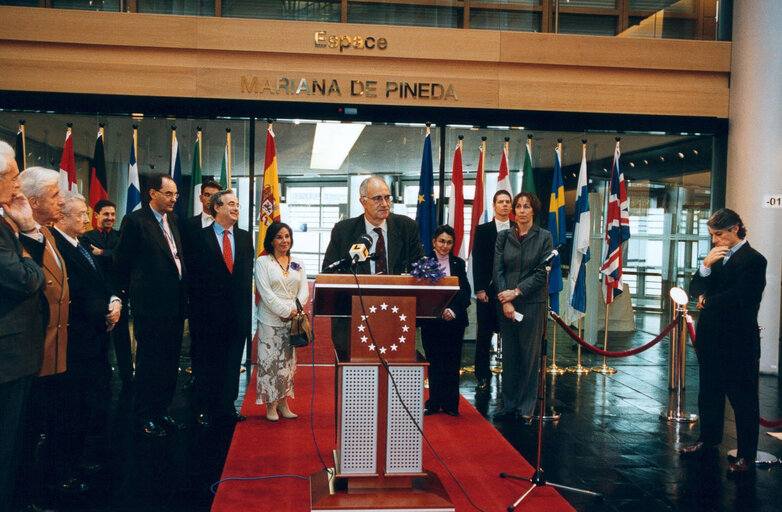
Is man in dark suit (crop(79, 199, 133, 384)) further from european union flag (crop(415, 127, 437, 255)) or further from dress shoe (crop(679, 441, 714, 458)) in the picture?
dress shoe (crop(679, 441, 714, 458))

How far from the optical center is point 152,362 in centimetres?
508

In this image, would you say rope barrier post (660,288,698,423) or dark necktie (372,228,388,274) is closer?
dark necktie (372,228,388,274)

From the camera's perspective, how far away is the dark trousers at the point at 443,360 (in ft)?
18.9

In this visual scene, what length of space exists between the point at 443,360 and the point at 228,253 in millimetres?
2189

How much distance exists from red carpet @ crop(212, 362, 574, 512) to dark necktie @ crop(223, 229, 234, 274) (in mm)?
1398

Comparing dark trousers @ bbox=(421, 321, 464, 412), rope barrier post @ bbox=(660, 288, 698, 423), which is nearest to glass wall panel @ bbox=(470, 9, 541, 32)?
rope barrier post @ bbox=(660, 288, 698, 423)

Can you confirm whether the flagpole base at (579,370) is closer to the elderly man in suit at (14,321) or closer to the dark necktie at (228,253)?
the dark necktie at (228,253)

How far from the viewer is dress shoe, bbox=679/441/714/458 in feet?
16.1

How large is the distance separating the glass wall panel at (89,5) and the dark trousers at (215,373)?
509 centimetres

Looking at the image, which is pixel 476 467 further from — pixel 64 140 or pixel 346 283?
pixel 64 140

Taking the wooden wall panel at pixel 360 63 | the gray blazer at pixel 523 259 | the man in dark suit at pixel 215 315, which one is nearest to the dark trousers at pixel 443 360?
the gray blazer at pixel 523 259

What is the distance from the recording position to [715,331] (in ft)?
15.5

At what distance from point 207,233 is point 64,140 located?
13.0 ft

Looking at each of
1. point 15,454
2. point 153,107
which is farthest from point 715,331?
point 153,107
